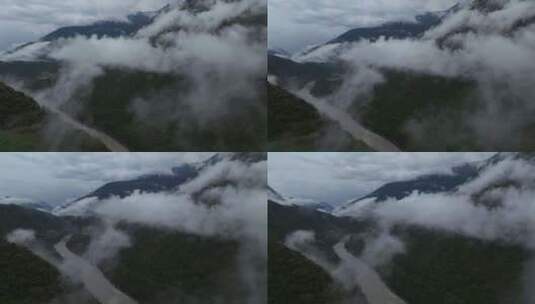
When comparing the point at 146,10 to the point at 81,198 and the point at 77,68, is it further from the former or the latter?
the point at 81,198

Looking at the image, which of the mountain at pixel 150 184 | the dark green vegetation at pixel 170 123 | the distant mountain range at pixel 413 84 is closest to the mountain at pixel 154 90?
the dark green vegetation at pixel 170 123

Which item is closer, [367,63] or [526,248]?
[526,248]

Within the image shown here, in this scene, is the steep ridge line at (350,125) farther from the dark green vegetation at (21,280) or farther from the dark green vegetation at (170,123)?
the dark green vegetation at (21,280)

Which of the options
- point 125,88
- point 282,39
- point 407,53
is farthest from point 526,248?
point 125,88

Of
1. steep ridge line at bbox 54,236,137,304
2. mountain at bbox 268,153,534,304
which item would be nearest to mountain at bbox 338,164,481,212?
mountain at bbox 268,153,534,304

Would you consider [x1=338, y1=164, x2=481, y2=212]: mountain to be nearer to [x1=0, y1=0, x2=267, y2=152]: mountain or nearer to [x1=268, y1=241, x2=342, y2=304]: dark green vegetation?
[x1=268, y1=241, x2=342, y2=304]: dark green vegetation

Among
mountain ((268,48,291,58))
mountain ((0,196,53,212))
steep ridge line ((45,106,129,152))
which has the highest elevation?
mountain ((268,48,291,58))

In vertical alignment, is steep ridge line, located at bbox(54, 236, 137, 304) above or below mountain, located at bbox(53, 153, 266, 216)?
below
